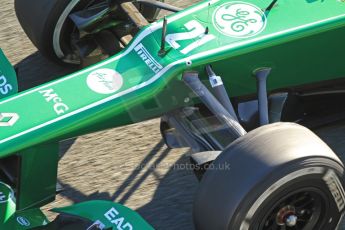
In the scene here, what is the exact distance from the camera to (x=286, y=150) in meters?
2.82

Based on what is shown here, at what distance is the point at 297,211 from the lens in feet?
9.96

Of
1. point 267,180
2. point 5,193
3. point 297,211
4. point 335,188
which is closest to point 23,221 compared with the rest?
point 5,193

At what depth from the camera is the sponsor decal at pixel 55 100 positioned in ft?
10.5

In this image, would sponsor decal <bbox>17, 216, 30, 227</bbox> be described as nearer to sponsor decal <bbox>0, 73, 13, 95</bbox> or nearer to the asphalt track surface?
the asphalt track surface

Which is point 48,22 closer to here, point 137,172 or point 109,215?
point 137,172

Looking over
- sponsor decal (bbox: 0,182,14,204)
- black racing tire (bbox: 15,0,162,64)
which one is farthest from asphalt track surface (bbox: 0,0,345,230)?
black racing tire (bbox: 15,0,162,64)

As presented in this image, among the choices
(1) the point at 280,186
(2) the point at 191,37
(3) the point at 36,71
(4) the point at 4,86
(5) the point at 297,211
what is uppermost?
(2) the point at 191,37

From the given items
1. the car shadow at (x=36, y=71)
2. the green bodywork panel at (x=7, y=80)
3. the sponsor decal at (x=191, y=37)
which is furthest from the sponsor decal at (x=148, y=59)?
the car shadow at (x=36, y=71)

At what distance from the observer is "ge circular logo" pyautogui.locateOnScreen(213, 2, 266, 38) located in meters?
3.45

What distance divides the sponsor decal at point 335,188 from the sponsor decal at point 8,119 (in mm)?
1470

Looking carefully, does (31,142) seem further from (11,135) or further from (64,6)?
(64,6)

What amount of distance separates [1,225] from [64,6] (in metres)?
1.64

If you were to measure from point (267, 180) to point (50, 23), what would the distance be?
6.58 ft

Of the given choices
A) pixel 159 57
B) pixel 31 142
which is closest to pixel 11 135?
pixel 31 142
